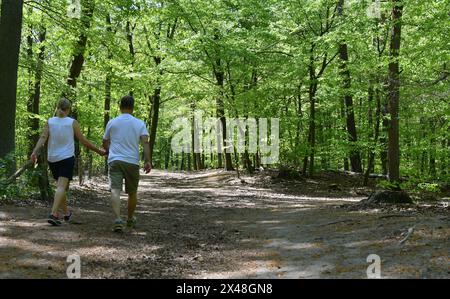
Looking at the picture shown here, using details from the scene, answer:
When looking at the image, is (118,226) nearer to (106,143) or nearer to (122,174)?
(122,174)

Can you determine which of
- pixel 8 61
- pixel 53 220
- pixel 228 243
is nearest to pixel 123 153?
pixel 53 220

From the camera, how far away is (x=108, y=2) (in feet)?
45.9

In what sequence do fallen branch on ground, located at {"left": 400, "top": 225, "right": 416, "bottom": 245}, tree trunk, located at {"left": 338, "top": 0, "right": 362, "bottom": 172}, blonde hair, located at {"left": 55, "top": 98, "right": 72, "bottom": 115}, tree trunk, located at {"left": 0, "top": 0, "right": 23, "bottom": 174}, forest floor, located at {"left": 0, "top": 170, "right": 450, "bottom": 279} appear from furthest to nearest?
tree trunk, located at {"left": 338, "top": 0, "right": 362, "bottom": 172}, tree trunk, located at {"left": 0, "top": 0, "right": 23, "bottom": 174}, blonde hair, located at {"left": 55, "top": 98, "right": 72, "bottom": 115}, fallen branch on ground, located at {"left": 400, "top": 225, "right": 416, "bottom": 245}, forest floor, located at {"left": 0, "top": 170, "right": 450, "bottom": 279}

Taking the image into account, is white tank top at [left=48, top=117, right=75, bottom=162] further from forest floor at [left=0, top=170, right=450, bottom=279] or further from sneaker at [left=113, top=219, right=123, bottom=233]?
sneaker at [left=113, top=219, right=123, bottom=233]

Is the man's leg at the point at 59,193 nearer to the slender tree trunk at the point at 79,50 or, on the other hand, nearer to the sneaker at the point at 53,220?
the sneaker at the point at 53,220

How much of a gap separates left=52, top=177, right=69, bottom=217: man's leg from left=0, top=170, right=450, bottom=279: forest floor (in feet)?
0.97

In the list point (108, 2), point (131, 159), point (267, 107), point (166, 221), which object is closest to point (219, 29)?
point (267, 107)

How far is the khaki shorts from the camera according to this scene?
686 cm

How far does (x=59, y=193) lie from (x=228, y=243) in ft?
8.98

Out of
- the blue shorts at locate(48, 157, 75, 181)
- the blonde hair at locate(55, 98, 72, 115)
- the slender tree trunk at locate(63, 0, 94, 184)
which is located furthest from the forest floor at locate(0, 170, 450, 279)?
the slender tree trunk at locate(63, 0, 94, 184)

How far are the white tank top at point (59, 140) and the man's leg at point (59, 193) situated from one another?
1.17 ft

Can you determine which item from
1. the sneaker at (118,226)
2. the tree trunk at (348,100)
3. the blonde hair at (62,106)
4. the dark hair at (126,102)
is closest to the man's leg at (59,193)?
the sneaker at (118,226)

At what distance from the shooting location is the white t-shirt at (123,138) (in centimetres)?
691
